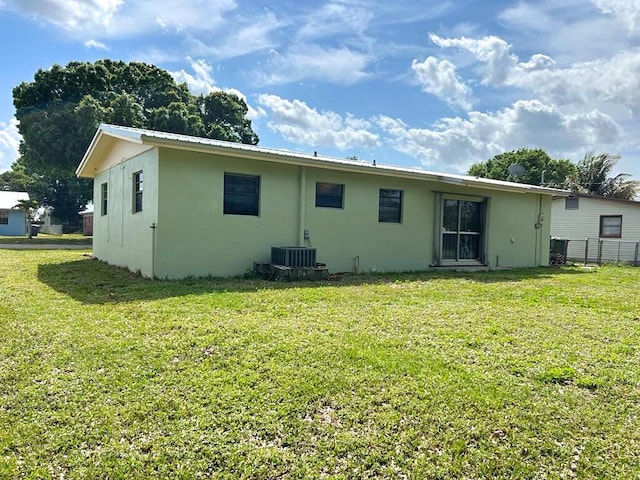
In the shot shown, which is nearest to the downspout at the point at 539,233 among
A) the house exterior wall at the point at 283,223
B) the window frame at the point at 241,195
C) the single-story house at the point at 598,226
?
the house exterior wall at the point at 283,223

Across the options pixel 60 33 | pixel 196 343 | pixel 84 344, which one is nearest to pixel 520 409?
pixel 196 343

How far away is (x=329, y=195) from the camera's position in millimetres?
10312

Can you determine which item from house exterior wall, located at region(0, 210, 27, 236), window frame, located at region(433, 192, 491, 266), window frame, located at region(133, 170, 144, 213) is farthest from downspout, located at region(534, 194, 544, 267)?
house exterior wall, located at region(0, 210, 27, 236)

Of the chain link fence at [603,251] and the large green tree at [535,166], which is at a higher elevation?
the large green tree at [535,166]

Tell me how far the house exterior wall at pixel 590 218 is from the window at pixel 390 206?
42.9 feet

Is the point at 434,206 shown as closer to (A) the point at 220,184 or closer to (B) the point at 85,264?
(A) the point at 220,184

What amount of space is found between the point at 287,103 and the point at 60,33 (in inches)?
574

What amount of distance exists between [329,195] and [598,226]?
15298mm

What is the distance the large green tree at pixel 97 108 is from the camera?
70.3ft

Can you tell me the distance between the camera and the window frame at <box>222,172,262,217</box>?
907 cm

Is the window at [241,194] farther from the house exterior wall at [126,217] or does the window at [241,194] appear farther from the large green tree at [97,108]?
the large green tree at [97,108]

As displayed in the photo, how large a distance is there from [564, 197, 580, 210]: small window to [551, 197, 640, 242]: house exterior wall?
97 mm

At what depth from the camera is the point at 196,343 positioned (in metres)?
4.25

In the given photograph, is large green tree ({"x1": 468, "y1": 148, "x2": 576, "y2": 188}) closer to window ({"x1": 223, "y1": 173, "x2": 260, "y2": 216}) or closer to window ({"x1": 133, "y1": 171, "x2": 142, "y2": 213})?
window ({"x1": 223, "y1": 173, "x2": 260, "y2": 216})
